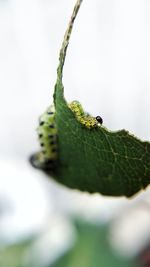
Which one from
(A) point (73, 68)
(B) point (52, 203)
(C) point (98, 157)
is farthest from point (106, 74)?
(C) point (98, 157)

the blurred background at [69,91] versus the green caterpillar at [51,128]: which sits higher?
the blurred background at [69,91]

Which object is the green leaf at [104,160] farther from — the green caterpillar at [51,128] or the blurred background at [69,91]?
the blurred background at [69,91]

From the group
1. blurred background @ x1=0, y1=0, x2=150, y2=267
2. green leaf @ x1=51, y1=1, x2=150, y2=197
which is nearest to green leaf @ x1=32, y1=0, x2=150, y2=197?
green leaf @ x1=51, y1=1, x2=150, y2=197

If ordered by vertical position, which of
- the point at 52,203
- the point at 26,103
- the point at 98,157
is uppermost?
the point at 26,103

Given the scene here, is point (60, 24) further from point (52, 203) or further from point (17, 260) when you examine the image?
point (17, 260)

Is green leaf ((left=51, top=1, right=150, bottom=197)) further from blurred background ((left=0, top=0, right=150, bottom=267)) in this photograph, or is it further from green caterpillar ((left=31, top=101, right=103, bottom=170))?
blurred background ((left=0, top=0, right=150, bottom=267))

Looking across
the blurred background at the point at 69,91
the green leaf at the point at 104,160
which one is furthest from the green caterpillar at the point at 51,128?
the blurred background at the point at 69,91
